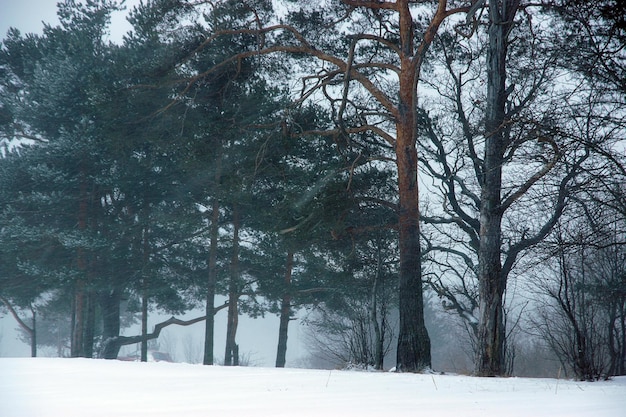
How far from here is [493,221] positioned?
9.66m

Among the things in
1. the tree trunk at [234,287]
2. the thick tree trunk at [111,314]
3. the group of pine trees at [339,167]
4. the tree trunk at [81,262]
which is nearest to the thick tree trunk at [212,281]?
the group of pine trees at [339,167]

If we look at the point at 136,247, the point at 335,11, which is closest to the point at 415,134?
the point at 335,11

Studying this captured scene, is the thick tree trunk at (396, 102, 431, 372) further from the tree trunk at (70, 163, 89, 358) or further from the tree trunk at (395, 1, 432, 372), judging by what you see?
the tree trunk at (70, 163, 89, 358)

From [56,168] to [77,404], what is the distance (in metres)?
16.6

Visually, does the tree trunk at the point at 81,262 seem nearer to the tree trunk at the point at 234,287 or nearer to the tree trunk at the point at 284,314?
the tree trunk at the point at 234,287

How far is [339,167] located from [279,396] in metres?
9.23

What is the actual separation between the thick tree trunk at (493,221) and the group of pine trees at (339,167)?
40mm

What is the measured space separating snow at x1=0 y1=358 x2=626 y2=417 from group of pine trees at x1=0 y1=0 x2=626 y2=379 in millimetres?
2727

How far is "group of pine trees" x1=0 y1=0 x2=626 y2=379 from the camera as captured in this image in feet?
26.8

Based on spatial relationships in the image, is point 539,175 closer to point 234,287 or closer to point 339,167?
point 339,167

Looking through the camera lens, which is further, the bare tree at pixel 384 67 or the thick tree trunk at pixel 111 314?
the thick tree trunk at pixel 111 314

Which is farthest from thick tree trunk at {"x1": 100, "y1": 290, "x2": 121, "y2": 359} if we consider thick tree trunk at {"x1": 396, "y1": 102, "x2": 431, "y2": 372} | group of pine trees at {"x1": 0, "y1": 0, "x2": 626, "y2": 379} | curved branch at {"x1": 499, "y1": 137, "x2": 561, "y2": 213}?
curved branch at {"x1": 499, "y1": 137, "x2": 561, "y2": 213}

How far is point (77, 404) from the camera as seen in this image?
12.4 feet

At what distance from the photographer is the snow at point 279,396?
3.41 meters
